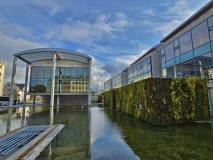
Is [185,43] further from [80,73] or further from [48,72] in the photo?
[48,72]

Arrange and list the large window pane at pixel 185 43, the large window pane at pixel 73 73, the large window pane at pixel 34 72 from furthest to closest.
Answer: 1. the large window pane at pixel 73 73
2. the large window pane at pixel 34 72
3. the large window pane at pixel 185 43

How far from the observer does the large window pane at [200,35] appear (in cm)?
1217

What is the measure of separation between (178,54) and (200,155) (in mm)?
14412

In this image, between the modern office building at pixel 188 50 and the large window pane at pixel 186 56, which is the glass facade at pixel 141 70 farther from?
the large window pane at pixel 186 56

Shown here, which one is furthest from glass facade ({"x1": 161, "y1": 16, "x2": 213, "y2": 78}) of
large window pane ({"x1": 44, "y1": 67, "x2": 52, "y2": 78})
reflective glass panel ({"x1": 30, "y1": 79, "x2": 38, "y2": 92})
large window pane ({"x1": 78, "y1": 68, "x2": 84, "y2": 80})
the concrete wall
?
reflective glass panel ({"x1": 30, "y1": 79, "x2": 38, "y2": 92})

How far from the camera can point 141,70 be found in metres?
25.0

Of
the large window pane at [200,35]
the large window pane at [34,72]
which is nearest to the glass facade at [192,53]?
the large window pane at [200,35]

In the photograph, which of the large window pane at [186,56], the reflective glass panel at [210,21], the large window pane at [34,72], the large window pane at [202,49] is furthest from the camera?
the large window pane at [34,72]

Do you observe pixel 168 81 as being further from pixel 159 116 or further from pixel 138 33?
pixel 138 33

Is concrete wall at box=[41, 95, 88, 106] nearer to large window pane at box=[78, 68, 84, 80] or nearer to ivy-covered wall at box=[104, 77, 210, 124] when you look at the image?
large window pane at box=[78, 68, 84, 80]

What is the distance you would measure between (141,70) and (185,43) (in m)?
10.7

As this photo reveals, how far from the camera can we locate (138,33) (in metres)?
14.3

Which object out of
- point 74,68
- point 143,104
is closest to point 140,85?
point 143,104

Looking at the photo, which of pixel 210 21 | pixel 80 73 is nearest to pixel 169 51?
pixel 210 21
